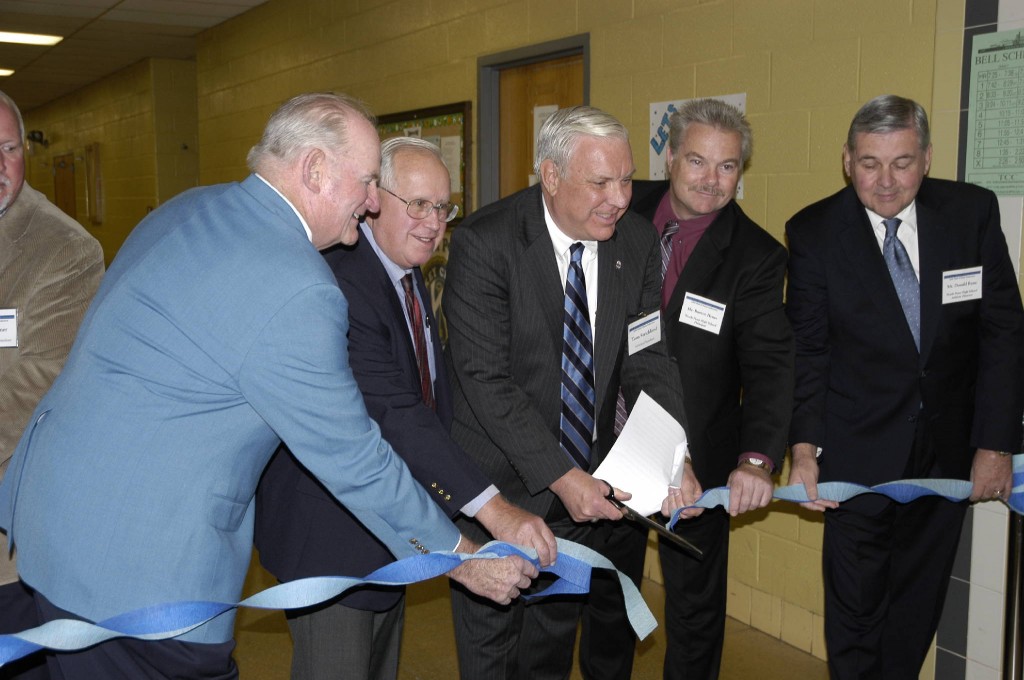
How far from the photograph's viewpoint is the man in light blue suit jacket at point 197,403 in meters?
1.51

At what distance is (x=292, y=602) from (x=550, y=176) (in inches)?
46.8

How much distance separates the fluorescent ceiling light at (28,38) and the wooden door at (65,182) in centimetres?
418

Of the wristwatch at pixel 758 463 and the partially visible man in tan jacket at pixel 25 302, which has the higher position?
the partially visible man in tan jacket at pixel 25 302

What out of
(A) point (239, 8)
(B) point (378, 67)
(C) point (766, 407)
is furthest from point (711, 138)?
(A) point (239, 8)

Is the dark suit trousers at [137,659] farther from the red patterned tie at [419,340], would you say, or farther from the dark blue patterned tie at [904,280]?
the dark blue patterned tie at [904,280]

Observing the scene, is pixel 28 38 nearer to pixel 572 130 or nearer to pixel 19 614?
pixel 19 614

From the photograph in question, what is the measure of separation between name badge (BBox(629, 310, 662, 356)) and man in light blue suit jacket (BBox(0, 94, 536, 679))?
971mm

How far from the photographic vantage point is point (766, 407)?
2639 mm

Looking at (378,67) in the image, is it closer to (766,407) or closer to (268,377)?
(766,407)

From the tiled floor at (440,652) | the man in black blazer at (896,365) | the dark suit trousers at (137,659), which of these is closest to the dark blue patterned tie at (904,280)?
the man in black blazer at (896,365)

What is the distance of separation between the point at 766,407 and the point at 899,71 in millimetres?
1367

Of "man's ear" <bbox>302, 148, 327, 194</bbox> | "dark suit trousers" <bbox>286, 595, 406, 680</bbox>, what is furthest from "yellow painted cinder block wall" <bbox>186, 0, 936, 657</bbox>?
"man's ear" <bbox>302, 148, 327, 194</bbox>

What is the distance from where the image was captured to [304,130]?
164 centimetres

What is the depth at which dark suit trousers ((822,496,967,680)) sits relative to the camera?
2750 mm
